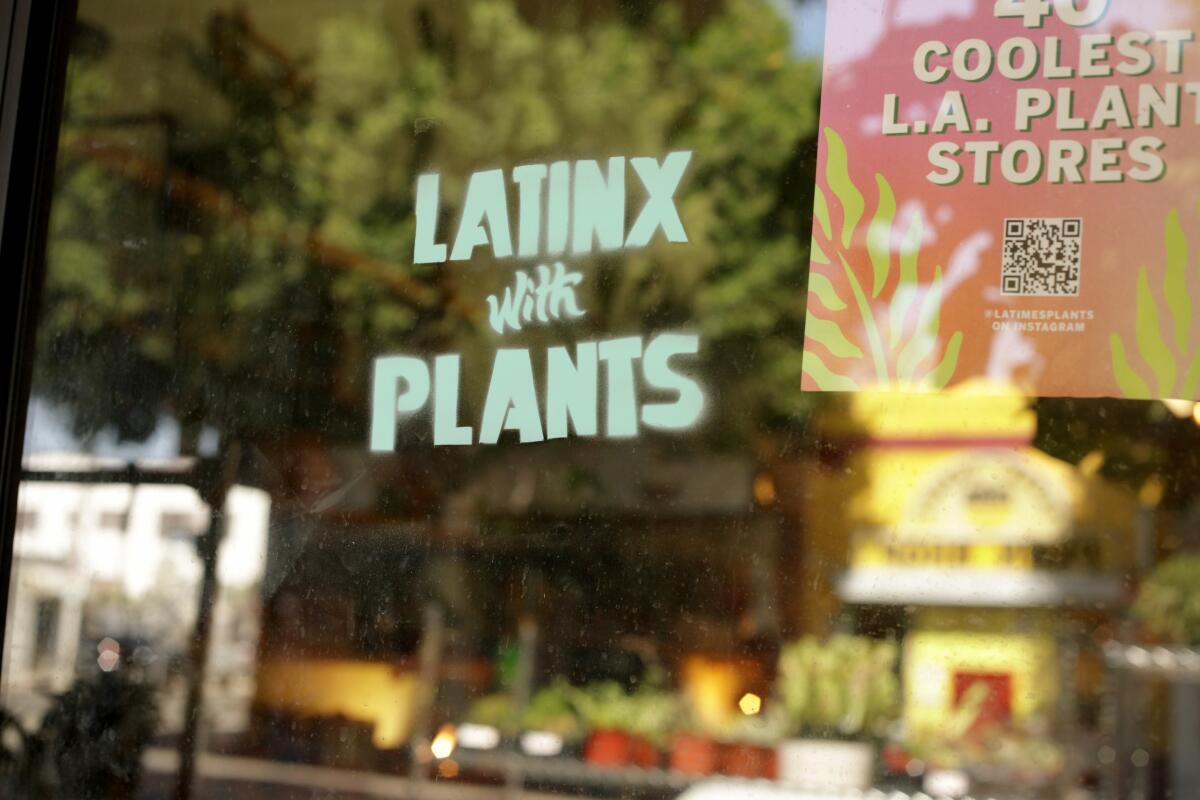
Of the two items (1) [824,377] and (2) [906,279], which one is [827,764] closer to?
(1) [824,377]

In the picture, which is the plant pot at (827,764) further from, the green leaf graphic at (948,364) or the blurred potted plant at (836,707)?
the green leaf graphic at (948,364)

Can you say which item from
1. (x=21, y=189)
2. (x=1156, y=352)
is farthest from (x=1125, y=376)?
(x=21, y=189)

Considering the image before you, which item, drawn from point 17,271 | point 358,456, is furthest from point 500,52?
point 17,271

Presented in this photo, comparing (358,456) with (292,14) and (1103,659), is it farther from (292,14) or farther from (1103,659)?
(1103,659)

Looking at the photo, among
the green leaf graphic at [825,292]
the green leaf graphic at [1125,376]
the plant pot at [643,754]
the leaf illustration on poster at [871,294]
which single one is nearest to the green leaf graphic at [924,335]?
the leaf illustration on poster at [871,294]

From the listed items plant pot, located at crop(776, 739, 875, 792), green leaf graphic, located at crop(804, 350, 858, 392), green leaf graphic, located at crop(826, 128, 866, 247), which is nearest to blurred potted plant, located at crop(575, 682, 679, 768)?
plant pot, located at crop(776, 739, 875, 792)

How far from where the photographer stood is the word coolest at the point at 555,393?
6.16 feet

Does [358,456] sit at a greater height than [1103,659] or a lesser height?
greater

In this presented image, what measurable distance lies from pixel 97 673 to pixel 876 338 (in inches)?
55.4

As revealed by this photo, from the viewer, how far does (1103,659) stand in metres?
1.60

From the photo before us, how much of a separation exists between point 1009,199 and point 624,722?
899 mm

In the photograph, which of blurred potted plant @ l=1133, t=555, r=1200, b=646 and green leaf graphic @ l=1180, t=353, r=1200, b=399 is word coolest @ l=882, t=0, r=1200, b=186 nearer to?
green leaf graphic @ l=1180, t=353, r=1200, b=399

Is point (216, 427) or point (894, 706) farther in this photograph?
point (216, 427)

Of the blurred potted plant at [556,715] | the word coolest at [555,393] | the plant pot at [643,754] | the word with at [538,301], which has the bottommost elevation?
the plant pot at [643,754]
